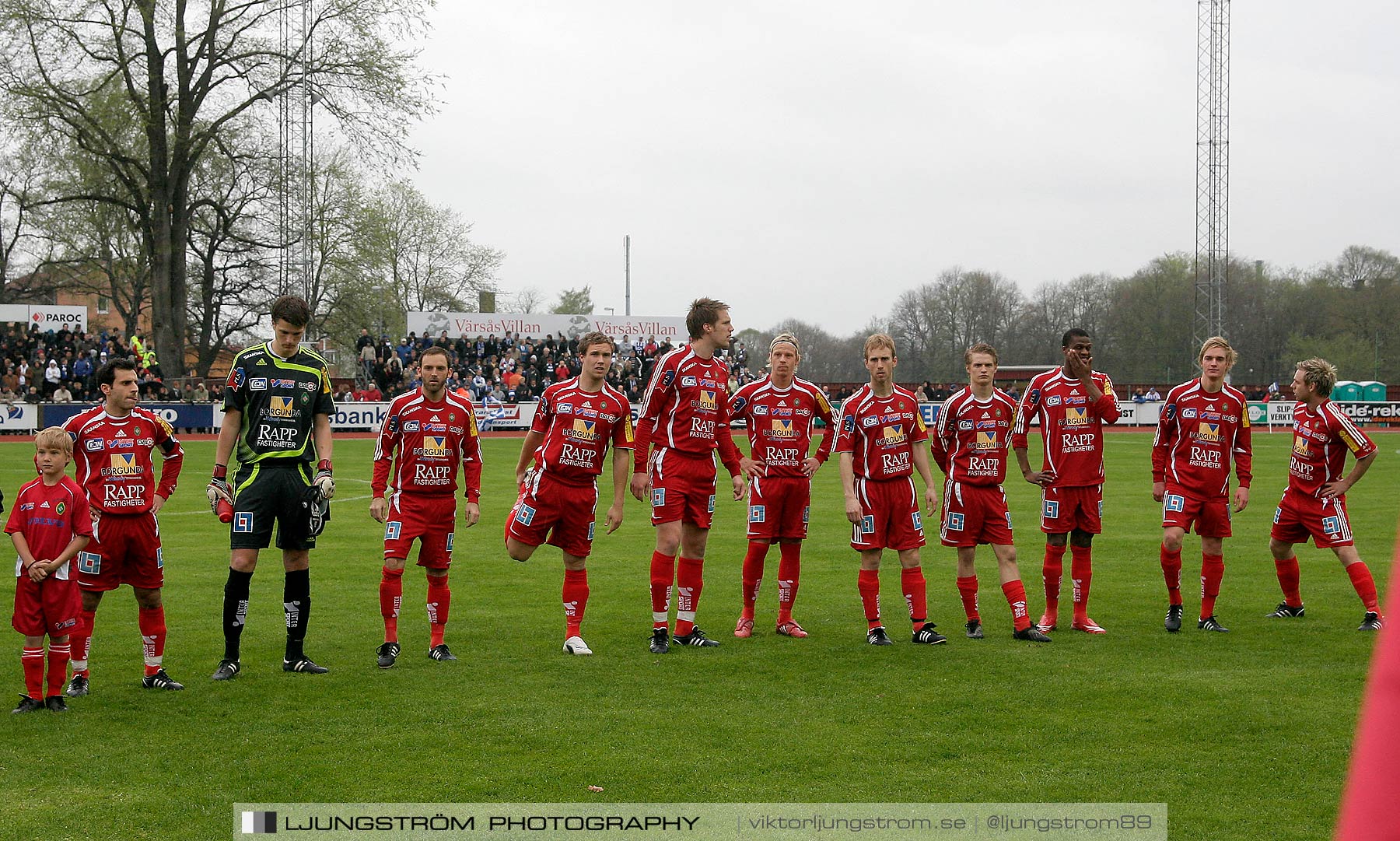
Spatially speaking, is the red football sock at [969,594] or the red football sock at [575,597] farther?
the red football sock at [969,594]

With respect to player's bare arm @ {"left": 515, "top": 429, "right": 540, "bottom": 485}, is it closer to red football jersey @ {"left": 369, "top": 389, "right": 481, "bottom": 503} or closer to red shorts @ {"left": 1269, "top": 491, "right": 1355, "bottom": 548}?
red football jersey @ {"left": 369, "top": 389, "right": 481, "bottom": 503}

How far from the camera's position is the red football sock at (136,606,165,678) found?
24.7 ft

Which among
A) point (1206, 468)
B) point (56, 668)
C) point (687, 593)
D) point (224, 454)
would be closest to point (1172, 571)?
point (1206, 468)

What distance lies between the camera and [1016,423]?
942 centimetres

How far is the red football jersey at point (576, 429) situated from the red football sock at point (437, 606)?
1107mm

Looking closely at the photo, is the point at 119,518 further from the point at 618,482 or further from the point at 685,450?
the point at 685,450

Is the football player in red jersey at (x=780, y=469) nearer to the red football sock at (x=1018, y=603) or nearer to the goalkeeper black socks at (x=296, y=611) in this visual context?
the red football sock at (x=1018, y=603)

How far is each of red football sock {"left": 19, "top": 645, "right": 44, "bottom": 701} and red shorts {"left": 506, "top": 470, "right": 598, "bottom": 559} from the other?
309 cm

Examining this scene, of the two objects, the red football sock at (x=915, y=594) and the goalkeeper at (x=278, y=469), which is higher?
the goalkeeper at (x=278, y=469)

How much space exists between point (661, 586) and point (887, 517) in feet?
6.05

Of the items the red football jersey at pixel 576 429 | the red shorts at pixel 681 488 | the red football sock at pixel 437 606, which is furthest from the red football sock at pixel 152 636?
the red shorts at pixel 681 488

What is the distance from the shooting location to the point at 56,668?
6.89 meters

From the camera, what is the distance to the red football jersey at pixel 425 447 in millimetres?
8531

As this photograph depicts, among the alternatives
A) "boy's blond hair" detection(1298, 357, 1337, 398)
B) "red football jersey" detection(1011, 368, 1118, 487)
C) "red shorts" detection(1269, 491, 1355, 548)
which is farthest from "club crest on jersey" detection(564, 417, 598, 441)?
"boy's blond hair" detection(1298, 357, 1337, 398)
